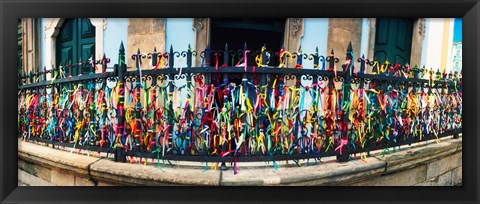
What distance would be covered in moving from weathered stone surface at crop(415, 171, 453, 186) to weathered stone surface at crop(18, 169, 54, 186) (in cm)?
386

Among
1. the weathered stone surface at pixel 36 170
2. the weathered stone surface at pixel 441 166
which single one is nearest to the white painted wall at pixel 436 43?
the weathered stone surface at pixel 441 166

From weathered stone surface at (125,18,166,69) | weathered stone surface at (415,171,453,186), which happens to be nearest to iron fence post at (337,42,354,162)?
weathered stone surface at (415,171,453,186)

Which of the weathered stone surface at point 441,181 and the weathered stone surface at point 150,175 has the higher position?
the weathered stone surface at point 150,175

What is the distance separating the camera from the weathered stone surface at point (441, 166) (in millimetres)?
2321

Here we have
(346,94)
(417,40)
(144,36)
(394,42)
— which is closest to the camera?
(144,36)

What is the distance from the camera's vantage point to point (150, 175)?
1989 mm

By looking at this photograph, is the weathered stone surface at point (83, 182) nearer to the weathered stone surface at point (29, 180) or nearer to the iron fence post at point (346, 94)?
the weathered stone surface at point (29, 180)

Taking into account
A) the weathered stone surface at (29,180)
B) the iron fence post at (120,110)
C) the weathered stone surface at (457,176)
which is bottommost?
the weathered stone surface at (29,180)

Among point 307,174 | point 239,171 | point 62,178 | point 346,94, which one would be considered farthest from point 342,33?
point 62,178

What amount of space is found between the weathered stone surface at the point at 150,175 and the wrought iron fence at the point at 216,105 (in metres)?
0.13

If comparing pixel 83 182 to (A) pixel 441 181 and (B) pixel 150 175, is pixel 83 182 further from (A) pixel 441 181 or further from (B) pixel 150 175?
(A) pixel 441 181

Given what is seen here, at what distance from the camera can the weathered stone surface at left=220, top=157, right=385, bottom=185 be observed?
197 centimetres

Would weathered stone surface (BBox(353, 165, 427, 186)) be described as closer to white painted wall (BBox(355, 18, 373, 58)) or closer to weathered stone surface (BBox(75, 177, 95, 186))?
white painted wall (BBox(355, 18, 373, 58))

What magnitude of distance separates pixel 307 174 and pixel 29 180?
106 inches
